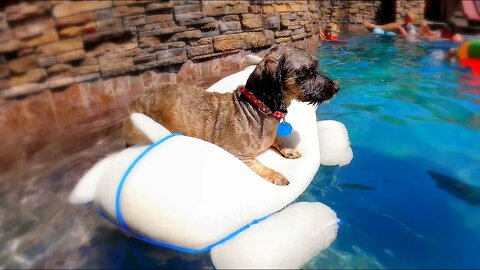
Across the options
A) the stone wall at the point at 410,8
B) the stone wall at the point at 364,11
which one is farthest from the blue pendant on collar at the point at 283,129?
the stone wall at the point at 410,8

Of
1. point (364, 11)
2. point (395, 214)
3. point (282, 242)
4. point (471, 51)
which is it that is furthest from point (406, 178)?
point (364, 11)

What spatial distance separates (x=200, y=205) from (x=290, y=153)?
63.2 inches

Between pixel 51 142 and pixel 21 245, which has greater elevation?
pixel 51 142

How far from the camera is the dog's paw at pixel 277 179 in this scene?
3436 mm

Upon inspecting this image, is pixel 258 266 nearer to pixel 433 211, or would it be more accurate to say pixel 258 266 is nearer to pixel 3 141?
pixel 3 141

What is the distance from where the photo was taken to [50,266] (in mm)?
2271

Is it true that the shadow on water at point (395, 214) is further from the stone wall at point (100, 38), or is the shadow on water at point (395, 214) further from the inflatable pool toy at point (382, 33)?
the inflatable pool toy at point (382, 33)

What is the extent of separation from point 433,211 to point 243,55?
13.3 ft

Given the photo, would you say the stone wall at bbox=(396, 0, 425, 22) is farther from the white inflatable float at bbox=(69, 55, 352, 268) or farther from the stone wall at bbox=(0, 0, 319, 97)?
the white inflatable float at bbox=(69, 55, 352, 268)

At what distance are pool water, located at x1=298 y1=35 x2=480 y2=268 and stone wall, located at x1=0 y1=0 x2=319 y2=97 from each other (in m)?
2.24

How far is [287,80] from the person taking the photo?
366 centimetres

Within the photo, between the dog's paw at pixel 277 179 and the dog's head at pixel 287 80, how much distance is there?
66 cm

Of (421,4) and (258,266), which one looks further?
(421,4)

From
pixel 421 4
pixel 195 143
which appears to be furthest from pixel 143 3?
pixel 421 4
